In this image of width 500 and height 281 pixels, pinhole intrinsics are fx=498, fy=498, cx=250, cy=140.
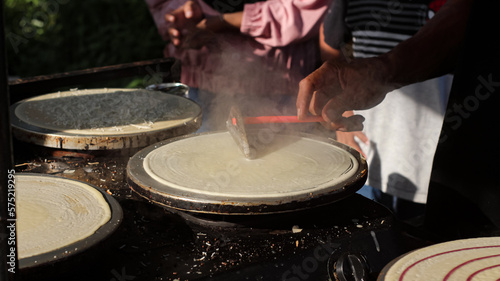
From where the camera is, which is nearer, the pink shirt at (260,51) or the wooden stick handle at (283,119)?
the wooden stick handle at (283,119)

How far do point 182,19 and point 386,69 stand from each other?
1608mm

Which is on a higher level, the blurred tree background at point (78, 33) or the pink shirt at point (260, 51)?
the pink shirt at point (260, 51)

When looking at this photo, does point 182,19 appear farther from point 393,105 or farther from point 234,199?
point 234,199

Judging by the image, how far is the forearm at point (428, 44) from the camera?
2.03 meters

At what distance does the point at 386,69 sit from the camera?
2.03 m

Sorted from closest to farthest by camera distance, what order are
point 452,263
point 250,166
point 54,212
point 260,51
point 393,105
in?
1. point 452,263
2. point 54,212
3. point 250,166
4. point 393,105
5. point 260,51

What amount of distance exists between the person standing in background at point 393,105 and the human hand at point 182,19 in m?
0.84

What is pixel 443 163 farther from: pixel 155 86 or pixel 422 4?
pixel 155 86

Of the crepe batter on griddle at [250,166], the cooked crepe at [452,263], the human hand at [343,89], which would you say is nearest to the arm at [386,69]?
the human hand at [343,89]

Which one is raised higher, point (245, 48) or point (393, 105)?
point (245, 48)

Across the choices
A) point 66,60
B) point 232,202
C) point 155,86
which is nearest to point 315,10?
point 155,86

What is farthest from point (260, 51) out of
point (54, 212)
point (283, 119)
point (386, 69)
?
point (54, 212)

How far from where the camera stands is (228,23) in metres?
3.27

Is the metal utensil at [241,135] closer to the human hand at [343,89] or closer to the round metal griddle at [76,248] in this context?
the human hand at [343,89]
